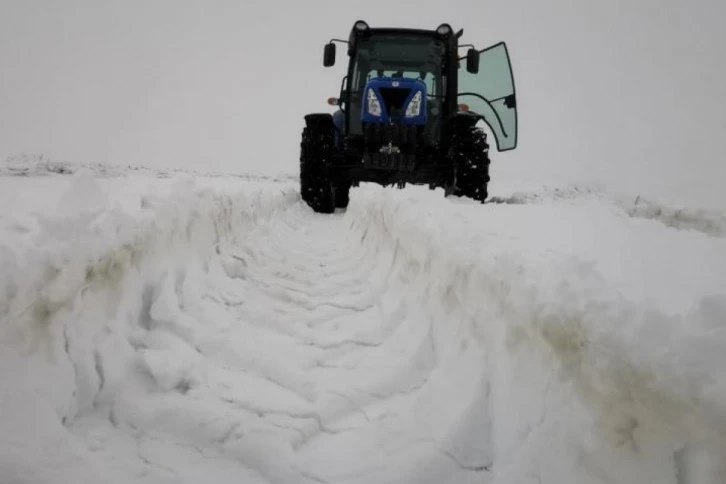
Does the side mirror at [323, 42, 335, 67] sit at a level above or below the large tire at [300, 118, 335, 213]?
above

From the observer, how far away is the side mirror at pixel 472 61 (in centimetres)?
688

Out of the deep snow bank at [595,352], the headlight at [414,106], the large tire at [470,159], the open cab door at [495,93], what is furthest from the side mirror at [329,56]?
the deep snow bank at [595,352]

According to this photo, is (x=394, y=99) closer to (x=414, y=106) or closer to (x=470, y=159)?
(x=414, y=106)

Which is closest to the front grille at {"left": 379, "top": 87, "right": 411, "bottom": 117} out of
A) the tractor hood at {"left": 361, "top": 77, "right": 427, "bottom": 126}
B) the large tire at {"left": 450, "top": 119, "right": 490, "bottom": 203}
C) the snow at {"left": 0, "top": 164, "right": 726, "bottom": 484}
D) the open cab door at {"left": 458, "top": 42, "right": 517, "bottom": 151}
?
the tractor hood at {"left": 361, "top": 77, "right": 427, "bottom": 126}

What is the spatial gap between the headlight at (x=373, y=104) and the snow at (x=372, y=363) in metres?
4.39

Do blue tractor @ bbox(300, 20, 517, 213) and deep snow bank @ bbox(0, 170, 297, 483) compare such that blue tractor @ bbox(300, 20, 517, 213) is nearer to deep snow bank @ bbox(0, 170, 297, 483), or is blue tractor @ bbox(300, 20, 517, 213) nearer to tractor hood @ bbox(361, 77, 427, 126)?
tractor hood @ bbox(361, 77, 427, 126)

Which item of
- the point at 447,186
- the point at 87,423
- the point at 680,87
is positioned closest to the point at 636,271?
the point at 87,423

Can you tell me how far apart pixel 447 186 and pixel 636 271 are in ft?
18.8

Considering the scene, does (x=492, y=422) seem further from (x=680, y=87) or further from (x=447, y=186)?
(x=680, y=87)

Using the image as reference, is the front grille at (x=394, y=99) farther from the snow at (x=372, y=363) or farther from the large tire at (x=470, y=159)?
the snow at (x=372, y=363)

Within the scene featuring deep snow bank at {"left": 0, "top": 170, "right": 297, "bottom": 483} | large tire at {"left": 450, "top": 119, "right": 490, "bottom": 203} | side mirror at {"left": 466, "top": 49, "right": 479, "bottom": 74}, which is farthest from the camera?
side mirror at {"left": 466, "top": 49, "right": 479, "bottom": 74}

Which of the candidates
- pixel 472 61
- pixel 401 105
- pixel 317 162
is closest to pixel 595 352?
pixel 401 105

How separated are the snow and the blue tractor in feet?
13.9

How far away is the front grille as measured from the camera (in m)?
7.06
